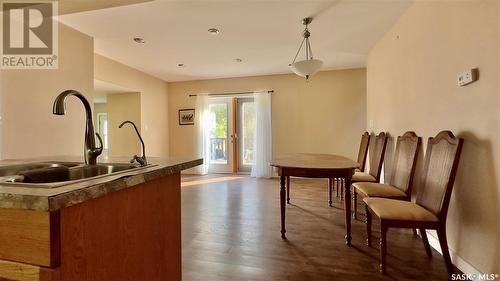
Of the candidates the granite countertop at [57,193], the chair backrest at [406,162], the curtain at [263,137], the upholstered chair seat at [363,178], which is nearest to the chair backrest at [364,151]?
the upholstered chair seat at [363,178]

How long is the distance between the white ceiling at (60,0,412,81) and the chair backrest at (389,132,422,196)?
1422 millimetres

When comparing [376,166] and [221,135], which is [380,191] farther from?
[221,135]

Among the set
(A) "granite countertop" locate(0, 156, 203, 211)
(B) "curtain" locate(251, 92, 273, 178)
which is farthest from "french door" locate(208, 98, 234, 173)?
(A) "granite countertop" locate(0, 156, 203, 211)

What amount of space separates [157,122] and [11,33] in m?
3.40

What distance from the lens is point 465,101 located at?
1.77 metres

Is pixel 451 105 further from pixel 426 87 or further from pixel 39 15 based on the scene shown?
pixel 39 15

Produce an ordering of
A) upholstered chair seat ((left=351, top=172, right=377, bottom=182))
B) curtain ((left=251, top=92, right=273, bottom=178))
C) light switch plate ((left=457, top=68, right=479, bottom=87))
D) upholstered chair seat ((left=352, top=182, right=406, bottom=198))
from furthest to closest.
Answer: curtain ((left=251, top=92, right=273, bottom=178))
upholstered chair seat ((left=351, top=172, right=377, bottom=182))
upholstered chair seat ((left=352, top=182, right=406, bottom=198))
light switch plate ((left=457, top=68, right=479, bottom=87))

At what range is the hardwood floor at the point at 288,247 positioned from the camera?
179 centimetres

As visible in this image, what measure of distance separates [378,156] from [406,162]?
0.67 meters

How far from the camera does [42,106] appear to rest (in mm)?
2836

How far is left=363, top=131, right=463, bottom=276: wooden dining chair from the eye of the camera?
1.68 metres

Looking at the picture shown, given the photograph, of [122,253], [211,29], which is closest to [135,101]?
[211,29]

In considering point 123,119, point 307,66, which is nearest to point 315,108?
point 307,66

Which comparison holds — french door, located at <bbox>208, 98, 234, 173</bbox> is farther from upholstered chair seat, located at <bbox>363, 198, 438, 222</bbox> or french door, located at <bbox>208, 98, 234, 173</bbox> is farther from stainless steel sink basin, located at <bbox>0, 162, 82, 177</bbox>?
stainless steel sink basin, located at <bbox>0, 162, 82, 177</bbox>
